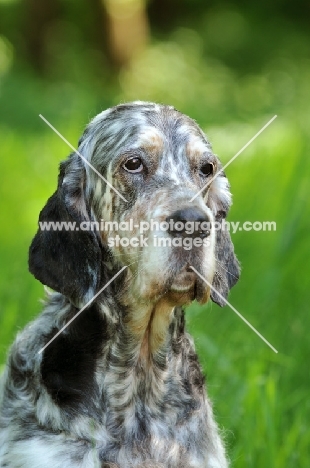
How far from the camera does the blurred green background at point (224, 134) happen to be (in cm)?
495

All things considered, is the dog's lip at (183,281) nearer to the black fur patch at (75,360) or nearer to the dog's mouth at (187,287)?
the dog's mouth at (187,287)

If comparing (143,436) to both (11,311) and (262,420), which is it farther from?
(11,311)

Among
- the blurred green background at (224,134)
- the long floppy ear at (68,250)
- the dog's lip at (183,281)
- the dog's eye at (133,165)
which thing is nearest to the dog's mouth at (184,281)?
the dog's lip at (183,281)

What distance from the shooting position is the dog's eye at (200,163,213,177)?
3982 mm

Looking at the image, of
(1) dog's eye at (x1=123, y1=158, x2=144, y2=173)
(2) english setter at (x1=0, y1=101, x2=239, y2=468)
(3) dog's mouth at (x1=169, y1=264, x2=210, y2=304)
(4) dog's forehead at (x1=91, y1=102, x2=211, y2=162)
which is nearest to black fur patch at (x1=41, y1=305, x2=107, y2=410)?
(2) english setter at (x1=0, y1=101, x2=239, y2=468)

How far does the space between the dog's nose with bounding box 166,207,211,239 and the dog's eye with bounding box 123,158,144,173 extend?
0.44 meters

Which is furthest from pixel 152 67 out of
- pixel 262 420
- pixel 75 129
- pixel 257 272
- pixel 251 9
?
pixel 262 420

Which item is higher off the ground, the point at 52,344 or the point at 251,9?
the point at 251,9

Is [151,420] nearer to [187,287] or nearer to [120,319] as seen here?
[120,319]

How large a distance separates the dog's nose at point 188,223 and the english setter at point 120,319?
0.07 meters

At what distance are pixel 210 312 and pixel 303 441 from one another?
132cm

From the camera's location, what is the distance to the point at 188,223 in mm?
3426

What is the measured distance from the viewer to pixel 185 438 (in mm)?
3855

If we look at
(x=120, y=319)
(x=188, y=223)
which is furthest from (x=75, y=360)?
(x=188, y=223)
